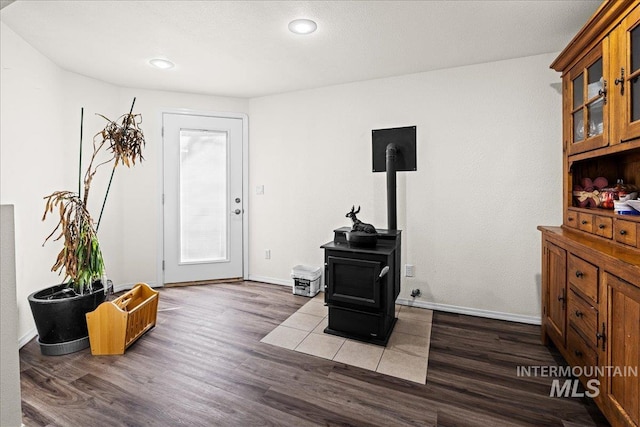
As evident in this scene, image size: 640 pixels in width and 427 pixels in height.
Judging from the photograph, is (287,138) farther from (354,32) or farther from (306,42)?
(354,32)

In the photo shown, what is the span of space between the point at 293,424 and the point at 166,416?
0.67 metres

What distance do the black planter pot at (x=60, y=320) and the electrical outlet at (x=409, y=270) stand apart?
2726 mm

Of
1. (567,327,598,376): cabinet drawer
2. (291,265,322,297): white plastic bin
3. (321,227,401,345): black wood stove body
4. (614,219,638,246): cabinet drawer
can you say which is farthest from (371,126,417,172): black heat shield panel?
(567,327,598,376): cabinet drawer

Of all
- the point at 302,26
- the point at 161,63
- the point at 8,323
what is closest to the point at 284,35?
the point at 302,26

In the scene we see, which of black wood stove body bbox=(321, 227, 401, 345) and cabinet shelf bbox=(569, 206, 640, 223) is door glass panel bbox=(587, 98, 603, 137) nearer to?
cabinet shelf bbox=(569, 206, 640, 223)

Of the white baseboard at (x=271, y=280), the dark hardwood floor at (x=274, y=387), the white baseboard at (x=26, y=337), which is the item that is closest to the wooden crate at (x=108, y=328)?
the dark hardwood floor at (x=274, y=387)

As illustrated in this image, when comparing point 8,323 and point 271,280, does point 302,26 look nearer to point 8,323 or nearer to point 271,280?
point 8,323

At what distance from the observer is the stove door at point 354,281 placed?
2.30 m

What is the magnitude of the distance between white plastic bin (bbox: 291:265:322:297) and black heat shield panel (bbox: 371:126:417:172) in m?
1.35

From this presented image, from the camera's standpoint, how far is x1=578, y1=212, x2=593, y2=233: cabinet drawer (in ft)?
6.25

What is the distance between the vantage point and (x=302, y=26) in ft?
7.30

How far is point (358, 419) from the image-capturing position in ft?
5.22

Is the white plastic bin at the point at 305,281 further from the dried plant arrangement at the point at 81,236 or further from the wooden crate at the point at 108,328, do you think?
the dried plant arrangement at the point at 81,236

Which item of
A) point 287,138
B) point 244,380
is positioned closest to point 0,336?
point 244,380
